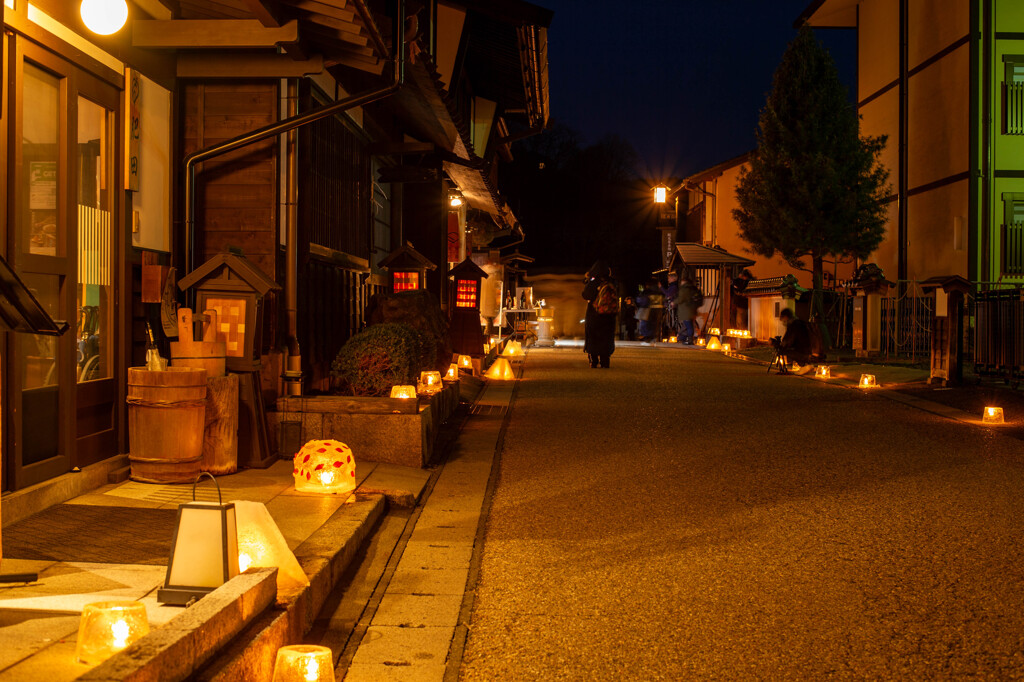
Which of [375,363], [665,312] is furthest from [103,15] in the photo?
[665,312]

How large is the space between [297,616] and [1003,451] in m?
8.76

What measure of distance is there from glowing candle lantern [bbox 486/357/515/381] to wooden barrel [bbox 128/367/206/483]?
11855 mm

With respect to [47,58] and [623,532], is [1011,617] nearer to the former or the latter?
[623,532]

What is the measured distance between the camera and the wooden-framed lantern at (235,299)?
27.0 ft

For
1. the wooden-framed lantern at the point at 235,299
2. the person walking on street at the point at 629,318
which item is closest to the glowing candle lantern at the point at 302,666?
the wooden-framed lantern at the point at 235,299

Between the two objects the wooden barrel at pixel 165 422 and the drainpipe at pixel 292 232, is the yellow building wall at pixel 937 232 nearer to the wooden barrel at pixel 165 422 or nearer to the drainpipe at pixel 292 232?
the drainpipe at pixel 292 232

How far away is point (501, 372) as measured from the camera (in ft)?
62.2

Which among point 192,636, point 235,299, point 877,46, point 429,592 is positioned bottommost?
point 429,592

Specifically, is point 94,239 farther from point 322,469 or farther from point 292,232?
point 292,232

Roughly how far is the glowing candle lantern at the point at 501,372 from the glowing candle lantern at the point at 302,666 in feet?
50.1

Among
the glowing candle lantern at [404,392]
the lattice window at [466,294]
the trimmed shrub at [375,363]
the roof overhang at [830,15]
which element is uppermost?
the roof overhang at [830,15]

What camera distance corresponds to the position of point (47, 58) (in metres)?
6.42

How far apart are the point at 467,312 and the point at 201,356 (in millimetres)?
12363

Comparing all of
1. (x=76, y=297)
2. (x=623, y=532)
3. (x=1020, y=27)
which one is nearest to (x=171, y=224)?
(x=76, y=297)
